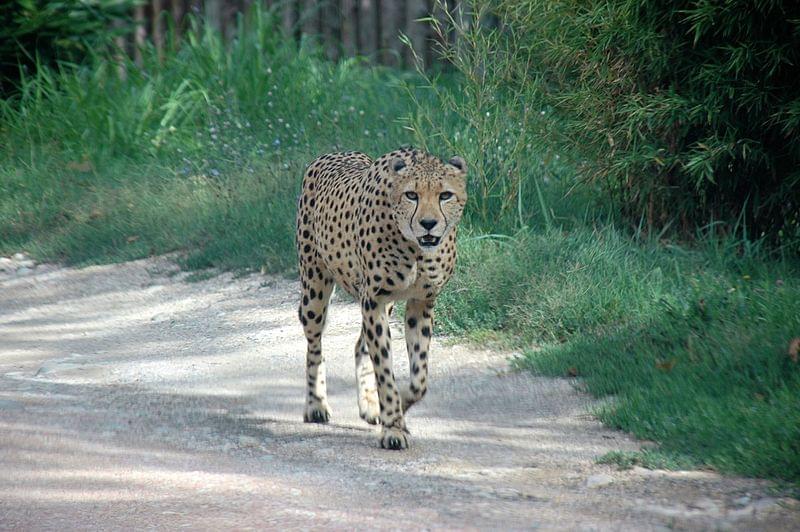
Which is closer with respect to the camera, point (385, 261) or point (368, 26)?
point (385, 261)

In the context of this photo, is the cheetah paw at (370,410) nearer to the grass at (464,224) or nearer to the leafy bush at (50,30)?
the grass at (464,224)

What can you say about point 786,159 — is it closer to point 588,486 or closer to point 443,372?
point 443,372

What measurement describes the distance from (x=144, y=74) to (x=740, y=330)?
27.3ft

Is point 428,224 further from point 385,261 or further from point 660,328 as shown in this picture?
point 660,328

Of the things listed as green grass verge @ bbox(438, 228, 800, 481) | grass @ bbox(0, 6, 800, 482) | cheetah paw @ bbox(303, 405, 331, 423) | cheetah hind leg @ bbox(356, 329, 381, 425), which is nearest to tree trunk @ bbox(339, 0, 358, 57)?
grass @ bbox(0, 6, 800, 482)

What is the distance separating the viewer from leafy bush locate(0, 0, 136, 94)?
12.5 m

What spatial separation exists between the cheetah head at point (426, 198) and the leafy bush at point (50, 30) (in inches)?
339

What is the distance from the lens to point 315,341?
5.48 metres

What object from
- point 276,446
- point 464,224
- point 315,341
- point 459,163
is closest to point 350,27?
point 464,224

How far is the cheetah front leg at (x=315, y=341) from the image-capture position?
538 centimetres

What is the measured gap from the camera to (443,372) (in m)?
6.18

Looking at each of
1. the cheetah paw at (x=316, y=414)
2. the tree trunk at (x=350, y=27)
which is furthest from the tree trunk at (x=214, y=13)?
the cheetah paw at (x=316, y=414)

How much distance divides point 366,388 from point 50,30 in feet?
29.6

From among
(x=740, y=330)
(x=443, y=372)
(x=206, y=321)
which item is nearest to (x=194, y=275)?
(x=206, y=321)
